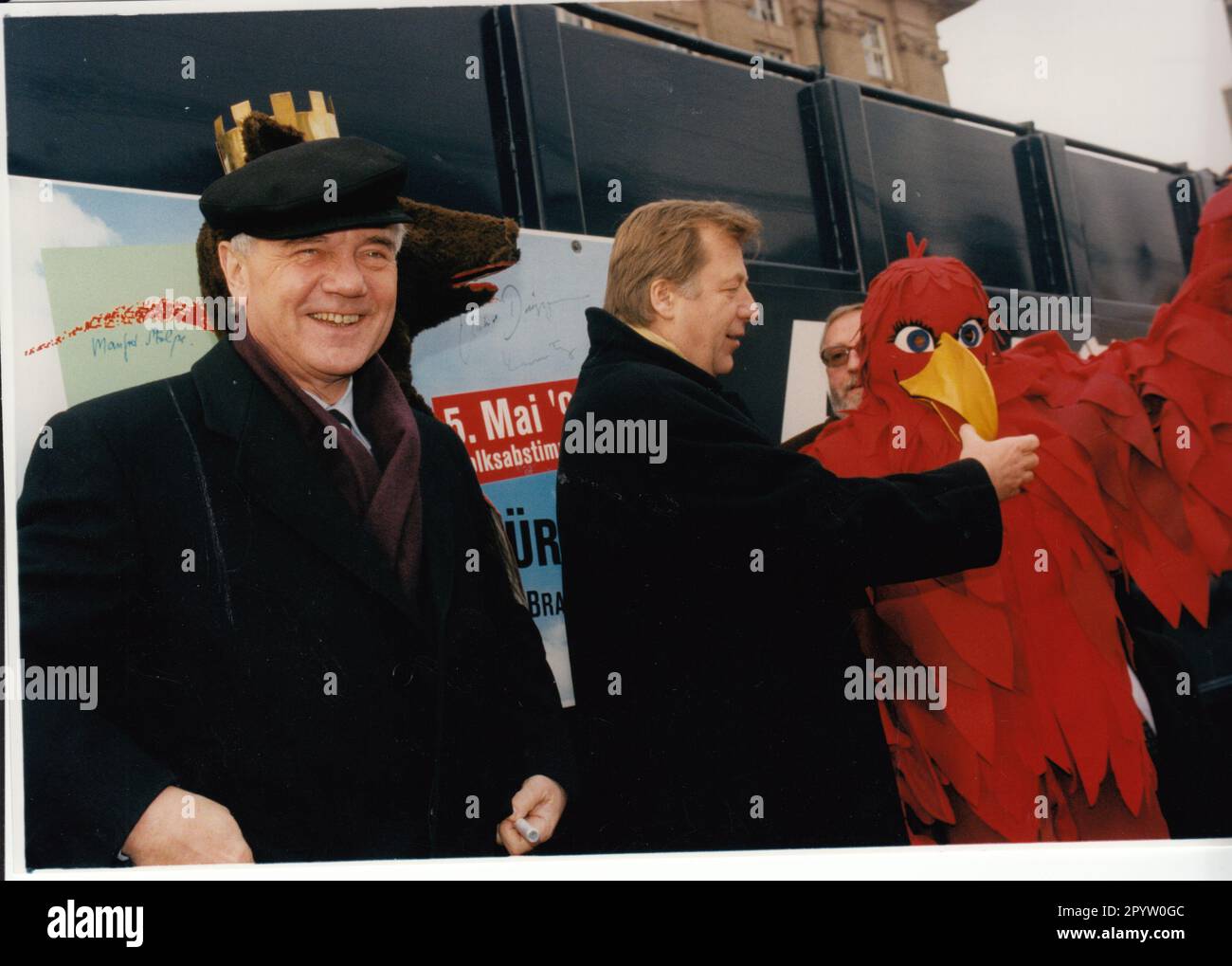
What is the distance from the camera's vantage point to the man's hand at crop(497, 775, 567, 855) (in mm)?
2338

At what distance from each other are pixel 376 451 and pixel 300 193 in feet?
1.88

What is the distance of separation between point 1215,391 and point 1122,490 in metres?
0.33

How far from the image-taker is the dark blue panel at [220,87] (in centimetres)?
230

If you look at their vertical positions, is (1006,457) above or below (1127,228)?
below

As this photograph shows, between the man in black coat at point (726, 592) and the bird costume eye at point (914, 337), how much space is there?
0.39m

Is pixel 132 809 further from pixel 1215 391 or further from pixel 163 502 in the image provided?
pixel 1215 391

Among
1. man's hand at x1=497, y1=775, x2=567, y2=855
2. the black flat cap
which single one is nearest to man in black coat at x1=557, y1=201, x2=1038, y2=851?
man's hand at x1=497, y1=775, x2=567, y2=855

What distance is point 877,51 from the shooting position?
2875 mm

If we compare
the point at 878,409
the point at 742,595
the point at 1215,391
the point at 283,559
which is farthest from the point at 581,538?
the point at 1215,391

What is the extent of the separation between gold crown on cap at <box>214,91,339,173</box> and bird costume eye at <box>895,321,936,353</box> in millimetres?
1420

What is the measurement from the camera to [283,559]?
7.42 feet

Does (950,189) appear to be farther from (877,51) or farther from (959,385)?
(959,385)
